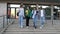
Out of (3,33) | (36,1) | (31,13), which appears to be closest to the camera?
(3,33)

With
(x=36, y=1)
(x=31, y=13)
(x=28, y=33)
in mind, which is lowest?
(x=28, y=33)

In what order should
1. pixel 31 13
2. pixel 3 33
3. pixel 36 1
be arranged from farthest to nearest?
pixel 36 1, pixel 31 13, pixel 3 33

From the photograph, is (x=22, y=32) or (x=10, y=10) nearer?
(x=22, y=32)

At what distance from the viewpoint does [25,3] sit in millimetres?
38500

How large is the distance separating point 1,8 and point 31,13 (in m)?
23.7

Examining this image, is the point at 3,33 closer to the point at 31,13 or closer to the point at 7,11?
the point at 31,13

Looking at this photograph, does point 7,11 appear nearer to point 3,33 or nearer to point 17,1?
point 17,1

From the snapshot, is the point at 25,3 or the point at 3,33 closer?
the point at 3,33

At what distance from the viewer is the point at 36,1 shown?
125ft

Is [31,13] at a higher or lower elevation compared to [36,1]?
lower

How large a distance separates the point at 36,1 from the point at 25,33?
2540 centimetres

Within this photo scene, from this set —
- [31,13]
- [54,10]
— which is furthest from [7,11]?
[31,13]

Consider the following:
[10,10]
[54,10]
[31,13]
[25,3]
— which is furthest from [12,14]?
[31,13]

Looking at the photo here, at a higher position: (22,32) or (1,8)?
(1,8)
